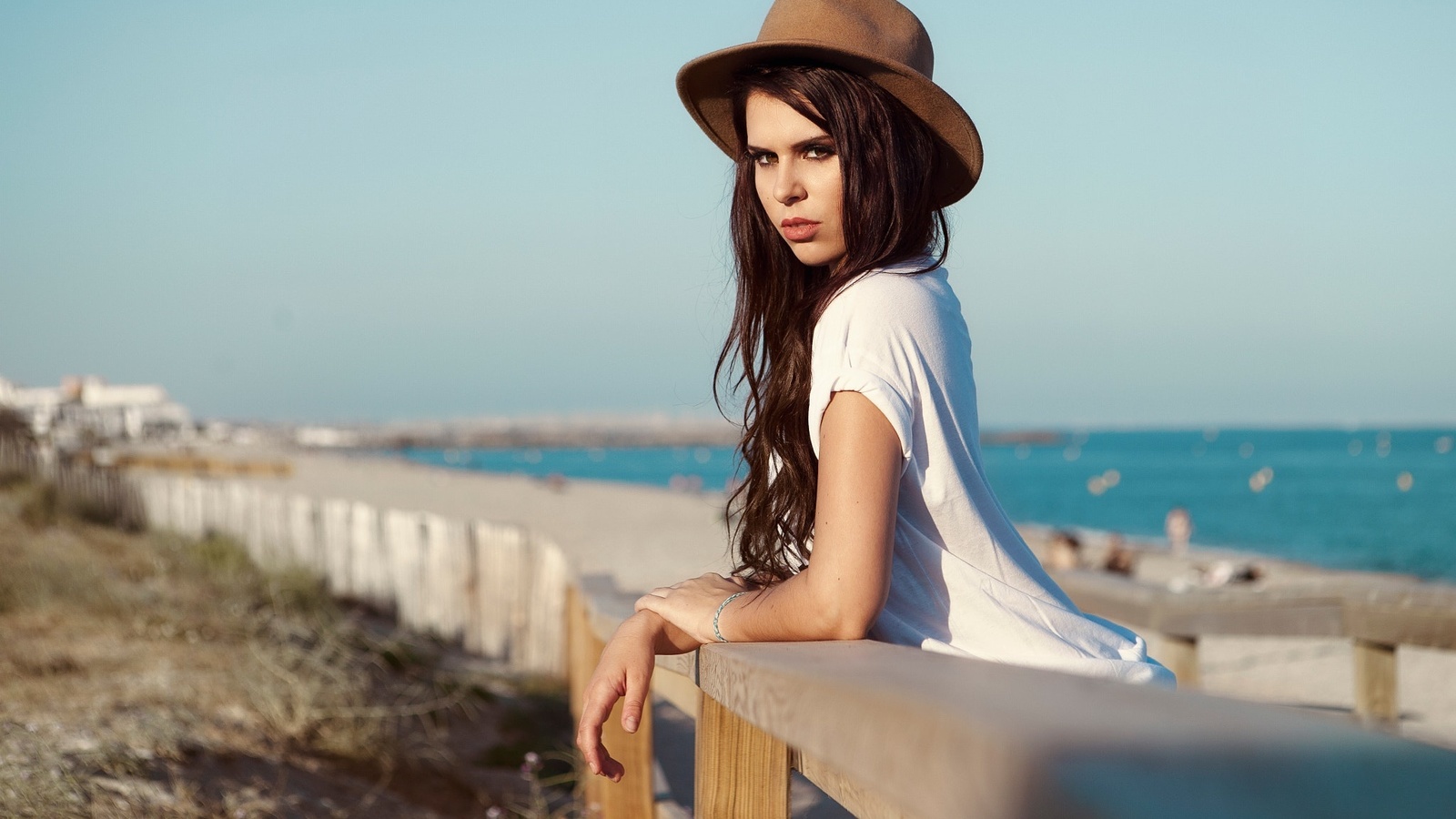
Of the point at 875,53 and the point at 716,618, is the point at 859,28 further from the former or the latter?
the point at 716,618

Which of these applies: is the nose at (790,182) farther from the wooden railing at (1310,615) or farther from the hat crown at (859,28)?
the wooden railing at (1310,615)

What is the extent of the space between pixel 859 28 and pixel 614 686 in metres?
0.95

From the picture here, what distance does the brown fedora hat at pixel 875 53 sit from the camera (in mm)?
1646

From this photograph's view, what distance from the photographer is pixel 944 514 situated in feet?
5.20

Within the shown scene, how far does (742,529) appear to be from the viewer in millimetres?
1782

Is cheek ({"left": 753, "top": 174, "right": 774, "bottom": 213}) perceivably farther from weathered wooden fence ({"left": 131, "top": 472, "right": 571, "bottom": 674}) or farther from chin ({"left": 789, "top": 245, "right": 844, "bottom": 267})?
weathered wooden fence ({"left": 131, "top": 472, "right": 571, "bottom": 674})

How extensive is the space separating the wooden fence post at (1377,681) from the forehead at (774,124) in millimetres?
2782

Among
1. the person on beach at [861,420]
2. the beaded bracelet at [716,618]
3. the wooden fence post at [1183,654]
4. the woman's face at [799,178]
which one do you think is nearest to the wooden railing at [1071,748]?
the person on beach at [861,420]

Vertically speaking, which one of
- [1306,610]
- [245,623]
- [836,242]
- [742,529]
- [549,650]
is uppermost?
[836,242]

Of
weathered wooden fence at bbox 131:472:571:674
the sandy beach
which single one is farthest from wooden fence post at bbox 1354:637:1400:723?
weathered wooden fence at bbox 131:472:571:674

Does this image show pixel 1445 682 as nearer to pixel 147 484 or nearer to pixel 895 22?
pixel 895 22

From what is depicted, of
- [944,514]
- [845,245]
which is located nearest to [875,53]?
[845,245]

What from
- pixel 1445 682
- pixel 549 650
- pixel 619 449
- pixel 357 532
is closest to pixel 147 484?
Answer: pixel 357 532

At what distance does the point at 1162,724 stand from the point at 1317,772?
3.0 inches
